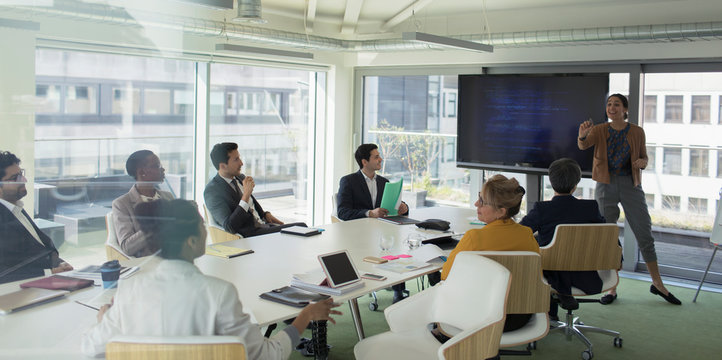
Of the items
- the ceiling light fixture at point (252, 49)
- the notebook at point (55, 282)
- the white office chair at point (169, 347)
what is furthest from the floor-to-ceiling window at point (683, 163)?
the notebook at point (55, 282)

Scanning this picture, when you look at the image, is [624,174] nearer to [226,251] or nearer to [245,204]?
[245,204]

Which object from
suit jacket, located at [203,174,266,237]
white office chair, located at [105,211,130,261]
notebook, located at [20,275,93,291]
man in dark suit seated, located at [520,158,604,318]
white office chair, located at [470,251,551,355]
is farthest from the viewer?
suit jacket, located at [203,174,266,237]

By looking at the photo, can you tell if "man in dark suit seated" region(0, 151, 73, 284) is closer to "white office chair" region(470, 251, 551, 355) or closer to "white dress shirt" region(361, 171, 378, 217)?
"white office chair" region(470, 251, 551, 355)

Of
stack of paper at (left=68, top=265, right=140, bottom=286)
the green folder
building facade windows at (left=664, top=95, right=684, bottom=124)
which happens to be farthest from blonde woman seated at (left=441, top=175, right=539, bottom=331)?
building facade windows at (left=664, top=95, right=684, bottom=124)

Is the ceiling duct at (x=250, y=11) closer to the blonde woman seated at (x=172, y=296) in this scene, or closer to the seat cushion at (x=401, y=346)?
the seat cushion at (x=401, y=346)

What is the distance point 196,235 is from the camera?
1898 mm

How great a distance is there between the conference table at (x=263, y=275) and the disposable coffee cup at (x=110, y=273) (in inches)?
1.4

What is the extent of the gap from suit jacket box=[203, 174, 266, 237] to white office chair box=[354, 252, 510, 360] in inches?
83.6

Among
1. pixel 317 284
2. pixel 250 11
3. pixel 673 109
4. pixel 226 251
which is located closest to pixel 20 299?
pixel 317 284

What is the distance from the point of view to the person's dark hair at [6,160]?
1.45 metres

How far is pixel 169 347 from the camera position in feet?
6.43

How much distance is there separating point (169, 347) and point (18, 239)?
596 mm

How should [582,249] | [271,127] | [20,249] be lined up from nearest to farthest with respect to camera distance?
[20,249] → [582,249] → [271,127]

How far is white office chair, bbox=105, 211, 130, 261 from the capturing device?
1581mm
